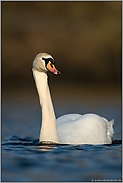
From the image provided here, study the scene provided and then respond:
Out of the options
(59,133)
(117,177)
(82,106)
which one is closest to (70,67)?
(82,106)

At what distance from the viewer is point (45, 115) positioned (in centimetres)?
723

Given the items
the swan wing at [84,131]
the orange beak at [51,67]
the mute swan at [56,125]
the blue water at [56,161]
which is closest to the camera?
the blue water at [56,161]

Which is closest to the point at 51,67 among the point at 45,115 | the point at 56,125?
the point at 45,115

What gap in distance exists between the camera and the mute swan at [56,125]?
714cm

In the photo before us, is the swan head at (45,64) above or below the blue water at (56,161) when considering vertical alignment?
above

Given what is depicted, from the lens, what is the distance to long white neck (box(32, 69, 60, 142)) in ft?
23.5

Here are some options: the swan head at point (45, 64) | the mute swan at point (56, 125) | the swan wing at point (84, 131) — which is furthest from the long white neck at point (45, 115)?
the swan wing at point (84, 131)

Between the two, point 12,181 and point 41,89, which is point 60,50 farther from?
point 12,181

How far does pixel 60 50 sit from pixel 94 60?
301 centimetres

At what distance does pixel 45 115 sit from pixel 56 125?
299mm

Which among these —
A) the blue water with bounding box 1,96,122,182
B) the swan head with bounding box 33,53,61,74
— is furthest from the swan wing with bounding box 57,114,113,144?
the swan head with bounding box 33,53,61,74

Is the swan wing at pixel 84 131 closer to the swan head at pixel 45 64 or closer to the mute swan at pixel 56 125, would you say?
the mute swan at pixel 56 125

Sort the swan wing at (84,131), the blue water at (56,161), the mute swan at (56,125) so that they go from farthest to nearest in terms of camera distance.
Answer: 1. the swan wing at (84,131)
2. the mute swan at (56,125)
3. the blue water at (56,161)

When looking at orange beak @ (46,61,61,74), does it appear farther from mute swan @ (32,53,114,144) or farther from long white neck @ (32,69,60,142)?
long white neck @ (32,69,60,142)
